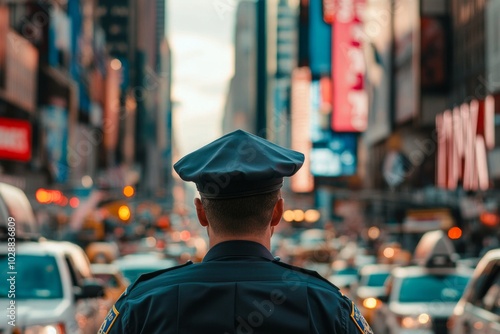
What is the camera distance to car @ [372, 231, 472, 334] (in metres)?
13.5

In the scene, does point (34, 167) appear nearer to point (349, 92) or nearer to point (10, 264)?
point (349, 92)

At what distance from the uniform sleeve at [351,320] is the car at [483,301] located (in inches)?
188

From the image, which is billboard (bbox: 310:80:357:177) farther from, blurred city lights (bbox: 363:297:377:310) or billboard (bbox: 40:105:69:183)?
blurred city lights (bbox: 363:297:377:310)

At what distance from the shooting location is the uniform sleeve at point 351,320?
3.12 m

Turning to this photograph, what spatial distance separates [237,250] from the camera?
10.5 feet

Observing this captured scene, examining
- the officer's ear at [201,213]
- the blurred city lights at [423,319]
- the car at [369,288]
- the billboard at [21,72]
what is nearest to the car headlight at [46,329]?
the blurred city lights at [423,319]

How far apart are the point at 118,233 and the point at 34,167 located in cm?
1698

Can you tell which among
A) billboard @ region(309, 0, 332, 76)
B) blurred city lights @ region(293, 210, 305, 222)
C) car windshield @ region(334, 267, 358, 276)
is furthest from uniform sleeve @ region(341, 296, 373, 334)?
blurred city lights @ region(293, 210, 305, 222)

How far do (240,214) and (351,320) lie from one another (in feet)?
1.53

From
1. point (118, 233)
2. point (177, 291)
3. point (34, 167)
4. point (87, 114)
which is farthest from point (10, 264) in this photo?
point (87, 114)

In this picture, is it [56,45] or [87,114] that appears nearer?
[56,45]

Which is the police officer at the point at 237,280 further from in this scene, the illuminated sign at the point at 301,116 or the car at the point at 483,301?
the illuminated sign at the point at 301,116

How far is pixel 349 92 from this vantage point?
339 feet

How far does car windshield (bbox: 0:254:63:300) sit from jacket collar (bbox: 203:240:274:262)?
298 inches
